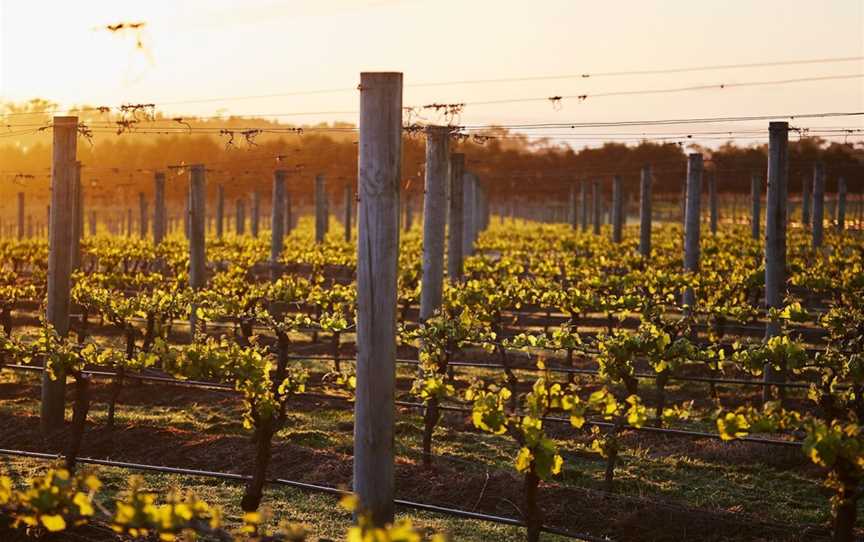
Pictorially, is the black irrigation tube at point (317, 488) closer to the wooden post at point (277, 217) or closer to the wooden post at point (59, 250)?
the wooden post at point (59, 250)

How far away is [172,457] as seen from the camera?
44.3 feet

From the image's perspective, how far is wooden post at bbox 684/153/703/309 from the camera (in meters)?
23.2

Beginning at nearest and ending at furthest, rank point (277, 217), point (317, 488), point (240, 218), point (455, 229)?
point (317, 488) < point (455, 229) < point (277, 217) < point (240, 218)

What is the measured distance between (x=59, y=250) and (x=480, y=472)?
628cm

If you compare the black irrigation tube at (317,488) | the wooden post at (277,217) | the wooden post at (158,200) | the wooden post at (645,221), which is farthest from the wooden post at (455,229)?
the black irrigation tube at (317,488)

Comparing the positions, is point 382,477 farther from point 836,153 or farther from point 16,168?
point 16,168

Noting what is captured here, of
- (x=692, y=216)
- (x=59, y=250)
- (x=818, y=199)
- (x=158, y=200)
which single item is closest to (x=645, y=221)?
(x=692, y=216)

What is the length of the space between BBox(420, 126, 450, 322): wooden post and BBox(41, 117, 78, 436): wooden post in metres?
4.99

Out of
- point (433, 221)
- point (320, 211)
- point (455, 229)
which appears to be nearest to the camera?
point (433, 221)

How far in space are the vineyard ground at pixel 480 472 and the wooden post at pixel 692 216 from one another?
9038 mm

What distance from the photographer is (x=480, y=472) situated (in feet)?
42.2

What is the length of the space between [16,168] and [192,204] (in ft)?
259

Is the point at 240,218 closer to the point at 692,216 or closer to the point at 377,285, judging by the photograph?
the point at 692,216

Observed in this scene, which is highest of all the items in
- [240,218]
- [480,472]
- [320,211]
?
[320,211]
